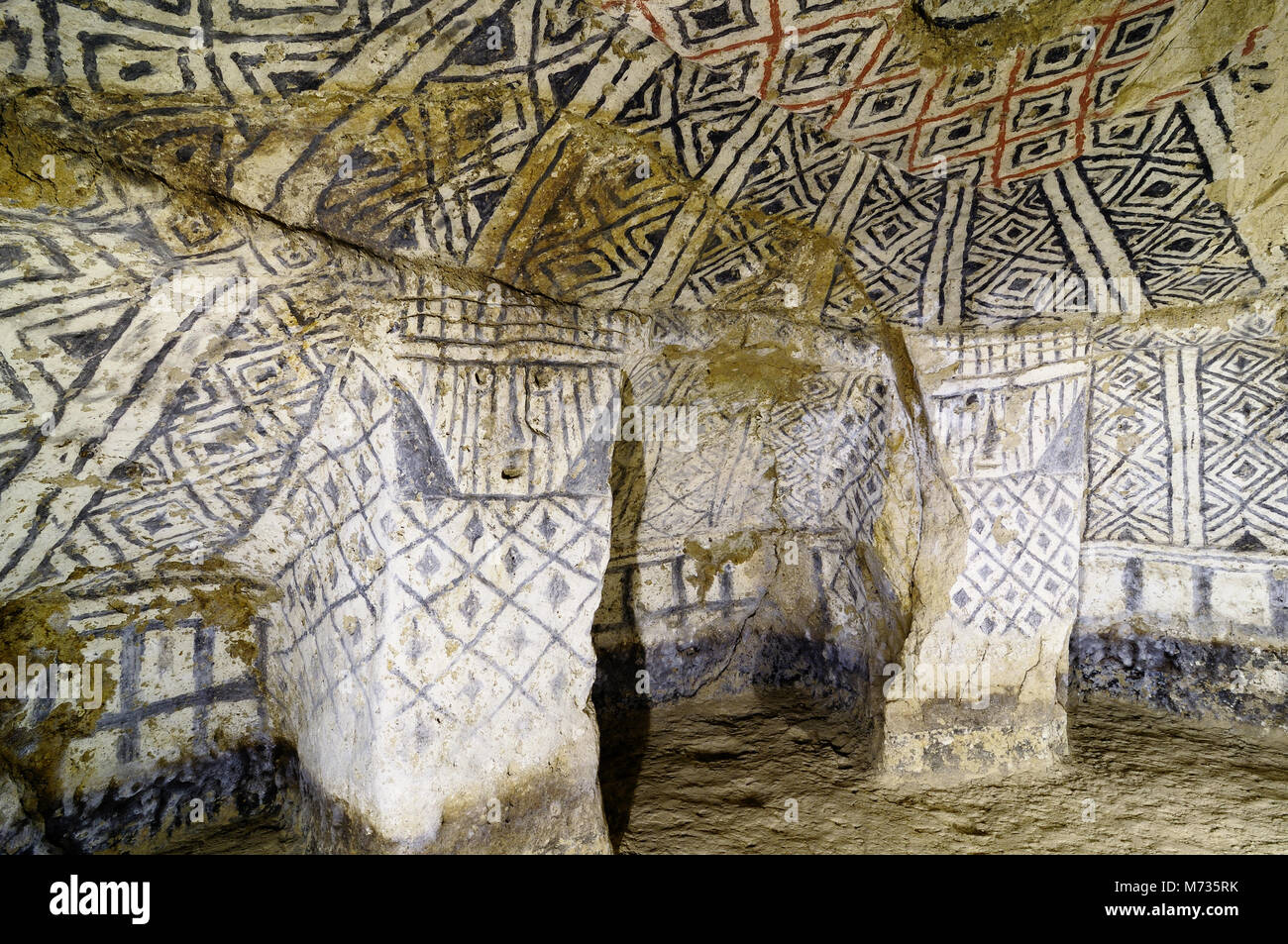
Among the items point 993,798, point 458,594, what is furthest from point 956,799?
point 458,594

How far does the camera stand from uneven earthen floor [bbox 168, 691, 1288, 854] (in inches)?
96.0

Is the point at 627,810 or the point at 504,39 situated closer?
the point at 504,39

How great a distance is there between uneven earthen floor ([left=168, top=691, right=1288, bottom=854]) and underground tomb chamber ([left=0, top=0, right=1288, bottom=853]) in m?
0.02

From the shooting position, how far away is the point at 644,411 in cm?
315

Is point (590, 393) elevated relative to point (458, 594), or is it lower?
elevated

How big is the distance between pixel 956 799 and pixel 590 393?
2043 mm

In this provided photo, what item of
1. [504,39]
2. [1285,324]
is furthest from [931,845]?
[504,39]

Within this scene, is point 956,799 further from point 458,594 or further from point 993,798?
point 458,594

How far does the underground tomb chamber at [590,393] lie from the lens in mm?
1546

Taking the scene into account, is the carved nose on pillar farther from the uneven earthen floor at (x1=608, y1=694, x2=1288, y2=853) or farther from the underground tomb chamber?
the uneven earthen floor at (x1=608, y1=694, x2=1288, y2=853)

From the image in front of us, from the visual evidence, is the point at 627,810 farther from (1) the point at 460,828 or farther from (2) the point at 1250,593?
(2) the point at 1250,593

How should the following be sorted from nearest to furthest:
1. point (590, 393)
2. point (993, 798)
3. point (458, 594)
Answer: point (458, 594) < point (590, 393) < point (993, 798)

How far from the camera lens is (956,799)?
8.82 feet

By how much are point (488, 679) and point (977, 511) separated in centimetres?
188
